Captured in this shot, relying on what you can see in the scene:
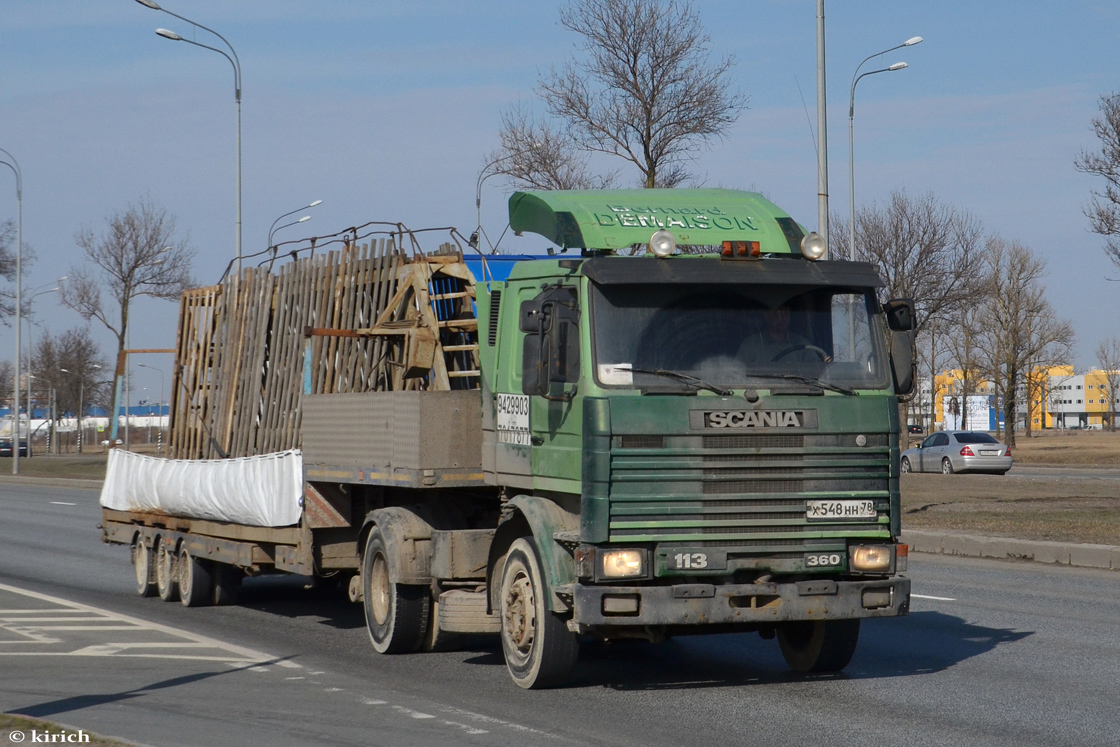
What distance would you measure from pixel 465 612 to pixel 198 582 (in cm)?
526

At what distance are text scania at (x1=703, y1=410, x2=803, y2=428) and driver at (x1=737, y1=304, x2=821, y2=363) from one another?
363 mm

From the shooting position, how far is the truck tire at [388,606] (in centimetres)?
964

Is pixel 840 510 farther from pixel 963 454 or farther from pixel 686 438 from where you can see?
pixel 963 454

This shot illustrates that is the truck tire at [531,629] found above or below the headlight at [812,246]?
below

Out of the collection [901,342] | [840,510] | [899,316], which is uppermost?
[899,316]

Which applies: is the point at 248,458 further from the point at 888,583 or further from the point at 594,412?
the point at 888,583

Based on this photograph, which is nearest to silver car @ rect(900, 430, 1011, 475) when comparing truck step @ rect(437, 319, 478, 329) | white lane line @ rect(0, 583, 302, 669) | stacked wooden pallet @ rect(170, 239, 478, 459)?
stacked wooden pallet @ rect(170, 239, 478, 459)

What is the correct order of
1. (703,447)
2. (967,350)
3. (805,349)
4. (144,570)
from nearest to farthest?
1. (703,447)
2. (805,349)
3. (144,570)
4. (967,350)

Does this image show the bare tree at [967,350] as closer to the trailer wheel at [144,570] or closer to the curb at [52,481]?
the curb at [52,481]

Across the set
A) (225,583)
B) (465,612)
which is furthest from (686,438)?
(225,583)

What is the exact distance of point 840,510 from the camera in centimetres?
792

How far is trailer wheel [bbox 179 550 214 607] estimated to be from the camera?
13352mm

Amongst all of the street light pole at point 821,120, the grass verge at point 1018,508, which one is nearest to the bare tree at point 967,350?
the grass verge at point 1018,508

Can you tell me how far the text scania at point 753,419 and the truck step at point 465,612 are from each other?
231cm
